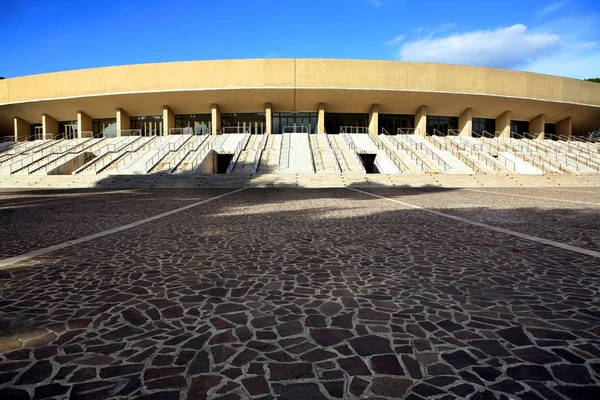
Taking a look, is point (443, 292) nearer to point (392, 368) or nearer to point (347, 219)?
point (392, 368)

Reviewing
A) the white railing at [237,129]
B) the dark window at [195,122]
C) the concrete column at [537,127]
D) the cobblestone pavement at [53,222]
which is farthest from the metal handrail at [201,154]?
the concrete column at [537,127]

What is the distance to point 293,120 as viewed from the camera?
37.7 m

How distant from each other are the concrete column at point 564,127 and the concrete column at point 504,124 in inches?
377

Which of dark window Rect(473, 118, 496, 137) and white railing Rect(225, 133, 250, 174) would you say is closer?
white railing Rect(225, 133, 250, 174)

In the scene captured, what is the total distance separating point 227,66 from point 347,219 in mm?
29412

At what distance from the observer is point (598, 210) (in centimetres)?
820

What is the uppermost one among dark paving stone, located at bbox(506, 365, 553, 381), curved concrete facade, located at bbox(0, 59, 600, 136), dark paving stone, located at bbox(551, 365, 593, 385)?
curved concrete facade, located at bbox(0, 59, 600, 136)

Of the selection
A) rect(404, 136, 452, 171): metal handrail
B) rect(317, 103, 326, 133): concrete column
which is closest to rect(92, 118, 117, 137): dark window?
rect(317, 103, 326, 133): concrete column

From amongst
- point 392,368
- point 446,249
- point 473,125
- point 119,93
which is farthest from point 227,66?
point 392,368

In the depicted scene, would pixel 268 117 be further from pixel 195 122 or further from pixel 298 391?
pixel 298 391

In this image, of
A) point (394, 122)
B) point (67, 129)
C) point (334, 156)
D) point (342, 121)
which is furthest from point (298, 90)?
point (67, 129)

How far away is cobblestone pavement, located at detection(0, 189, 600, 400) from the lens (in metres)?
1.73

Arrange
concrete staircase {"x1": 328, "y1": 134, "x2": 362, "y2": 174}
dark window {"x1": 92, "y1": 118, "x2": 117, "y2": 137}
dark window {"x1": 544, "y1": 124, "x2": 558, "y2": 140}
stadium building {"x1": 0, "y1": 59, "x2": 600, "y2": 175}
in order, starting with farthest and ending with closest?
dark window {"x1": 544, "y1": 124, "x2": 558, "y2": 140} < dark window {"x1": 92, "y1": 118, "x2": 117, "y2": 137} < stadium building {"x1": 0, "y1": 59, "x2": 600, "y2": 175} < concrete staircase {"x1": 328, "y1": 134, "x2": 362, "y2": 174}

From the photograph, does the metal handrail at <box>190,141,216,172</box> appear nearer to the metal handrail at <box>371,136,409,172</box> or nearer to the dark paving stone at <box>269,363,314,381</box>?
the metal handrail at <box>371,136,409,172</box>
